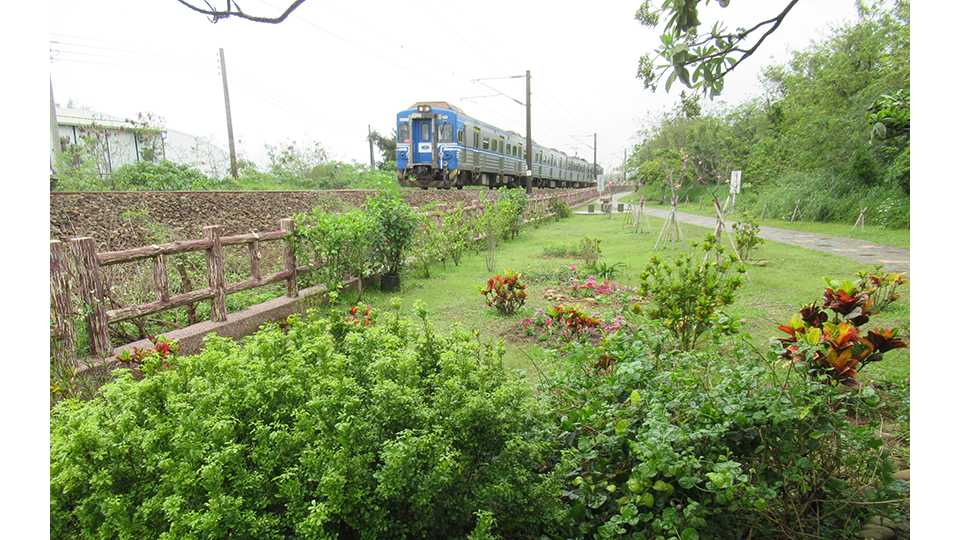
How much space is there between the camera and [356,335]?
201cm

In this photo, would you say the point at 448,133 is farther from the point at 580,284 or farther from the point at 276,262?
the point at 580,284

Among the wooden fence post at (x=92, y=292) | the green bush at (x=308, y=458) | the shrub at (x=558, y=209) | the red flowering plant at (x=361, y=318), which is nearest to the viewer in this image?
the green bush at (x=308, y=458)

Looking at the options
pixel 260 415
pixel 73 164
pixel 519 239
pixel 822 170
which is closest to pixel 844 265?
pixel 519 239

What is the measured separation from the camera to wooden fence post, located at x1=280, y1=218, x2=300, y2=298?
4941mm

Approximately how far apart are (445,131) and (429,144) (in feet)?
2.43

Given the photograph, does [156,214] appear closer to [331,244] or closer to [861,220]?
[331,244]

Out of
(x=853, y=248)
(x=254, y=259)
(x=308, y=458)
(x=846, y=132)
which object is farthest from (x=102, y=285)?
(x=846, y=132)

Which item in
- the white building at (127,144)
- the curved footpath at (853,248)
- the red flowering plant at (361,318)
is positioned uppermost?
the white building at (127,144)

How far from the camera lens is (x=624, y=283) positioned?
20.4 feet

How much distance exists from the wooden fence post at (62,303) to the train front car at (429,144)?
44.1 ft

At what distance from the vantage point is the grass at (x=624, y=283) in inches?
154

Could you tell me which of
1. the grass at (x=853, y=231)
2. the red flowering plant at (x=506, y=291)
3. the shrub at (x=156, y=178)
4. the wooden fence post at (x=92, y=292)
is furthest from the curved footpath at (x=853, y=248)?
the shrub at (x=156, y=178)

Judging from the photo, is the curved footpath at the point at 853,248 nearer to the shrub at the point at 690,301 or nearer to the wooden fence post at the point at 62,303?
the shrub at the point at 690,301

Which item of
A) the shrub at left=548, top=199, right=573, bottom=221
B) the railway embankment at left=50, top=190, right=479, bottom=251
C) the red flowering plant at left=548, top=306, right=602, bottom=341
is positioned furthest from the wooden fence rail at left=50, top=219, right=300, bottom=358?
the shrub at left=548, top=199, right=573, bottom=221
